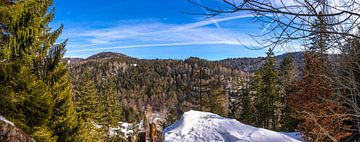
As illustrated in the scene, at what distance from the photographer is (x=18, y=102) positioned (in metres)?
7.44

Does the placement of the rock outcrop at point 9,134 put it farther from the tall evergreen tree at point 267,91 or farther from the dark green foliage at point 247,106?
the dark green foliage at point 247,106

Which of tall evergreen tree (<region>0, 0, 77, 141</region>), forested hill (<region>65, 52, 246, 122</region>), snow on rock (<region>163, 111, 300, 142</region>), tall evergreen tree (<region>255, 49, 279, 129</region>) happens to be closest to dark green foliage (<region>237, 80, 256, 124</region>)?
tall evergreen tree (<region>255, 49, 279, 129</region>)

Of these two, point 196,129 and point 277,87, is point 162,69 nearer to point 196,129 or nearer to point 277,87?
point 277,87

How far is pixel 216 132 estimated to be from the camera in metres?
12.1

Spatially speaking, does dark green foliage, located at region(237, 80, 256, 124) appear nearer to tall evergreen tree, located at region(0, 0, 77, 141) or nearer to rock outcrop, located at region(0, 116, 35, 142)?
tall evergreen tree, located at region(0, 0, 77, 141)

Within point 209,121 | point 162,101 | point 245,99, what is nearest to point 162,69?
point 162,101

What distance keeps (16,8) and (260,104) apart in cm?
2024

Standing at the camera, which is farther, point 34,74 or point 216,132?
point 216,132

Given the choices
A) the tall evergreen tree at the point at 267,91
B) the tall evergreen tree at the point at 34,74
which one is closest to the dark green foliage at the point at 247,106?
the tall evergreen tree at the point at 267,91

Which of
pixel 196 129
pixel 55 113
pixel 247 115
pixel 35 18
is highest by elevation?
pixel 35 18

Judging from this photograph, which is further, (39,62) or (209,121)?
(209,121)

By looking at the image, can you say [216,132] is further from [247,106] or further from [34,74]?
[247,106]

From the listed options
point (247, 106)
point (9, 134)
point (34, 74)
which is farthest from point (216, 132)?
point (247, 106)

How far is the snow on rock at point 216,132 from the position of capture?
11.3 m
